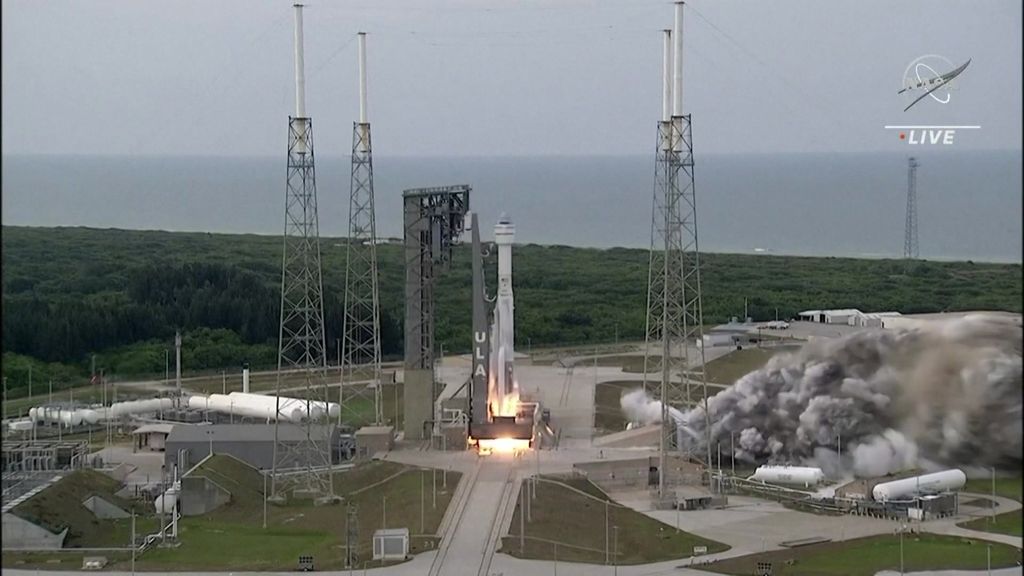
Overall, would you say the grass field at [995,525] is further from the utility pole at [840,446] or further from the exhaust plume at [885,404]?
the utility pole at [840,446]

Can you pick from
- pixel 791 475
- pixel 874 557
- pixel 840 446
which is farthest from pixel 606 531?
pixel 840 446

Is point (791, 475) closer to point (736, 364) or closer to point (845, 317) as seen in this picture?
point (736, 364)

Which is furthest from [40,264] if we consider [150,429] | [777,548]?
[777,548]

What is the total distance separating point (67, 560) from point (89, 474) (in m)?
6.50

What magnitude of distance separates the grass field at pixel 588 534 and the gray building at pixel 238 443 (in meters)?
8.16

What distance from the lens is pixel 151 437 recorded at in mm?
47969

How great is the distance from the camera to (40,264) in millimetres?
91250

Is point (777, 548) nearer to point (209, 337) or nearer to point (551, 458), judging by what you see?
point (551, 458)

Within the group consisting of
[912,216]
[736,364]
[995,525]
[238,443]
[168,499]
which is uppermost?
[912,216]

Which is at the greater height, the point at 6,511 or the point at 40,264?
the point at 40,264

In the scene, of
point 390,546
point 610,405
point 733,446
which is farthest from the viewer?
point 610,405

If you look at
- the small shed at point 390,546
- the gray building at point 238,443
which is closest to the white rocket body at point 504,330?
the gray building at point 238,443

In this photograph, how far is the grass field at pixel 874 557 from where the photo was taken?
105 ft

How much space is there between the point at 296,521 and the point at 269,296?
3928 cm
